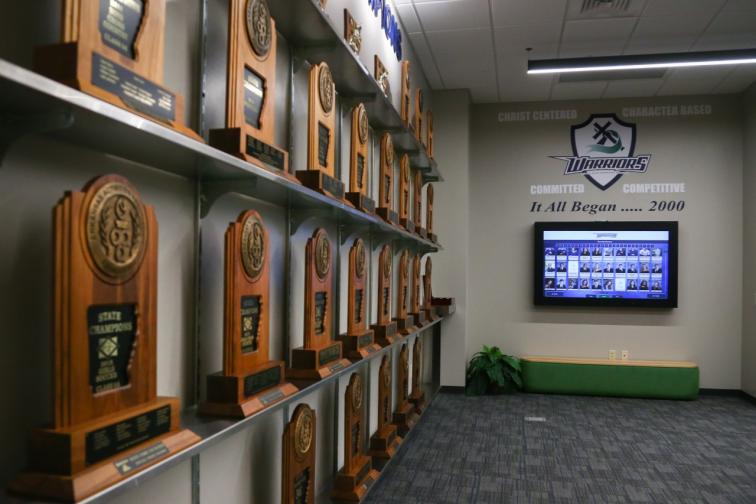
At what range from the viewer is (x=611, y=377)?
5.82 m

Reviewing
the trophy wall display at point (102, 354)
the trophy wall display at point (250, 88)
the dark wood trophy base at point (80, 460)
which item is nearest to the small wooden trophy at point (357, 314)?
the trophy wall display at point (250, 88)

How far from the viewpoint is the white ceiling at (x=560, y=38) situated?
4.21m

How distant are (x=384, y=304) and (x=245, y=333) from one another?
1.83 meters

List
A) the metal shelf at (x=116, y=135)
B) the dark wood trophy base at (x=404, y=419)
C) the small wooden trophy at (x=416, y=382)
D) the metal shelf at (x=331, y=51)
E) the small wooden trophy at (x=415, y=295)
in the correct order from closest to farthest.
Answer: the metal shelf at (x=116, y=135) < the metal shelf at (x=331, y=51) < the dark wood trophy base at (x=404, y=419) < the small wooden trophy at (x=415, y=295) < the small wooden trophy at (x=416, y=382)

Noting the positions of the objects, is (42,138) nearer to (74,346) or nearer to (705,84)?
(74,346)

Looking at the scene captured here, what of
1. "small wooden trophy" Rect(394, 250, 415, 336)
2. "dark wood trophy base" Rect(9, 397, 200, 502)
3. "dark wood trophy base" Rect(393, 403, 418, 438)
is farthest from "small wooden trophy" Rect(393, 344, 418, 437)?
"dark wood trophy base" Rect(9, 397, 200, 502)

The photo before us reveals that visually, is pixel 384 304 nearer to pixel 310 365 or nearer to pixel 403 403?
pixel 403 403

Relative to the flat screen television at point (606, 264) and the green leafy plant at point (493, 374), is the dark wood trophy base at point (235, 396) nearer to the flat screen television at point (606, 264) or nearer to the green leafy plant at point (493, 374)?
the green leafy plant at point (493, 374)

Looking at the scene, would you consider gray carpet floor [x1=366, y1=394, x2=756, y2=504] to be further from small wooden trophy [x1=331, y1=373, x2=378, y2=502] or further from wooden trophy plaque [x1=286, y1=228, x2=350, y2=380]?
wooden trophy plaque [x1=286, y1=228, x2=350, y2=380]

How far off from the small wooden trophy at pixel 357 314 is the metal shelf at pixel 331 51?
0.68m

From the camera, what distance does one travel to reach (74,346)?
0.92 meters

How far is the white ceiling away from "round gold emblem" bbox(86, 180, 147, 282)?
11.8ft

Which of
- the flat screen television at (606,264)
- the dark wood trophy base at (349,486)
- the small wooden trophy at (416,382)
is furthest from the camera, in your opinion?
the flat screen television at (606,264)

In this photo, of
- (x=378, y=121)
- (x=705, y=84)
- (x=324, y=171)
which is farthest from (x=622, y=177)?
(x=324, y=171)
